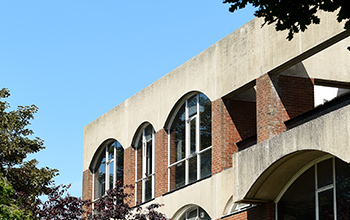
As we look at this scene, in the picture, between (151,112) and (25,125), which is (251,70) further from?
(25,125)

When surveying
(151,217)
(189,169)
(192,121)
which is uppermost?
(192,121)

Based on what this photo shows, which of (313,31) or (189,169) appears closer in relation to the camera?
(313,31)

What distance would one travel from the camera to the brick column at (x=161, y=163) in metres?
26.0

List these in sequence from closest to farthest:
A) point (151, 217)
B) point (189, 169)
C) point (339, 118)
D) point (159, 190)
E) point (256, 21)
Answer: point (339, 118)
point (256, 21)
point (151, 217)
point (189, 169)
point (159, 190)

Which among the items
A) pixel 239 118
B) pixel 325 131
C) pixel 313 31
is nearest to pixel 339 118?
pixel 325 131

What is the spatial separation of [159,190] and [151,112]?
3.02 meters

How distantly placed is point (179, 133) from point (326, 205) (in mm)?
8541

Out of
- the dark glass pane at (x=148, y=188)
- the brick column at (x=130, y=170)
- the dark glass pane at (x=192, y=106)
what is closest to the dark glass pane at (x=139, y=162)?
the brick column at (x=130, y=170)

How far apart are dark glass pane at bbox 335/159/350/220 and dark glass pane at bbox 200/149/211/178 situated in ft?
21.4

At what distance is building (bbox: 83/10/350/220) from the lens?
17.9 metres

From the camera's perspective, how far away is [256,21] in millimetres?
21031

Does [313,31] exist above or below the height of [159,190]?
above

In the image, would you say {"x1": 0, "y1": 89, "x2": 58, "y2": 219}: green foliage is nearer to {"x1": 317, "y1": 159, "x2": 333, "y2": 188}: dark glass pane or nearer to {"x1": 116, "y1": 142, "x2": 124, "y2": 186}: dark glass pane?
{"x1": 116, "y1": 142, "x2": 124, "y2": 186}: dark glass pane

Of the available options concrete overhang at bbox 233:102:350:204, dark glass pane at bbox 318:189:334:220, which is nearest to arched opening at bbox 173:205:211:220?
concrete overhang at bbox 233:102:350:204
